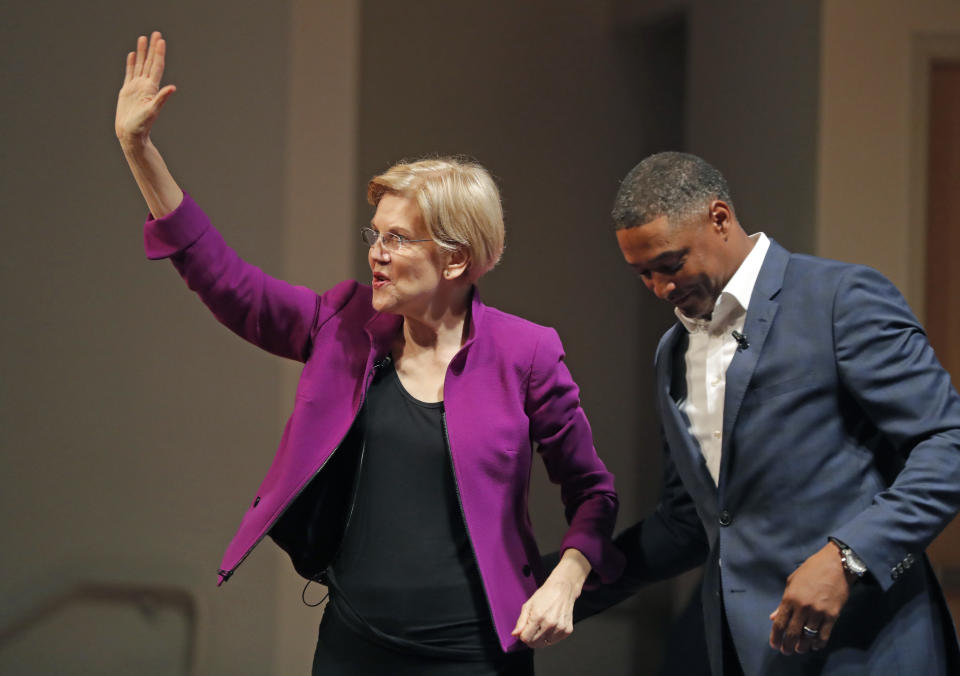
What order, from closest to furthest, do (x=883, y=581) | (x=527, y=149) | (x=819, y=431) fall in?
(x=883, y=581)
(x=819, y=431)
(x=527, y=149)

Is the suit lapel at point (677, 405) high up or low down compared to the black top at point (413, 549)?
up

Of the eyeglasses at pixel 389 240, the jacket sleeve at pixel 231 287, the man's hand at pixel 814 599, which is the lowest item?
the man's hand at pixel 814 599

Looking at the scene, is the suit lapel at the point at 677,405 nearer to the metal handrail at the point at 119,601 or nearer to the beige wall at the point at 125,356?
the beige wall at the point at 125,356

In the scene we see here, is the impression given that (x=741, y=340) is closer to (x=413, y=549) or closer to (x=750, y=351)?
(x=750, y=351)

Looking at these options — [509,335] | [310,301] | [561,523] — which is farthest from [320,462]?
[561,523]

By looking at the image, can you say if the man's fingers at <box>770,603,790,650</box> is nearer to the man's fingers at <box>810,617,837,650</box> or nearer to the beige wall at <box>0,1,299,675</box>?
the man's fingers at <box>810,617,837,650</box>

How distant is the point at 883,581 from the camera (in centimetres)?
151

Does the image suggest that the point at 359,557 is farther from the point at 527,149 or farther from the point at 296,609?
the point at 527,149

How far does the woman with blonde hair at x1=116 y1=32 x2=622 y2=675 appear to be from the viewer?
172 cm

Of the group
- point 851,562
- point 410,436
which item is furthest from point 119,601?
point 851,562

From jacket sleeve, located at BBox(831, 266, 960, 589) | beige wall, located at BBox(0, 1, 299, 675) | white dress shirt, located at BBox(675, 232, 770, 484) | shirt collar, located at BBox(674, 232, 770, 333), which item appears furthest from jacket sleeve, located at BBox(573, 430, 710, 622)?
beige wall, located at BBox(0, 1, 299, 675)

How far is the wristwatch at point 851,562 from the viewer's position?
4.93 feet

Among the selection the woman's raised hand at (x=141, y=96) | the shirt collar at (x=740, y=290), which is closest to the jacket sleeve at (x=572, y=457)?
the shirt collar at (x=740, y=290)

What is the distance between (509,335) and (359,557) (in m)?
0.47
